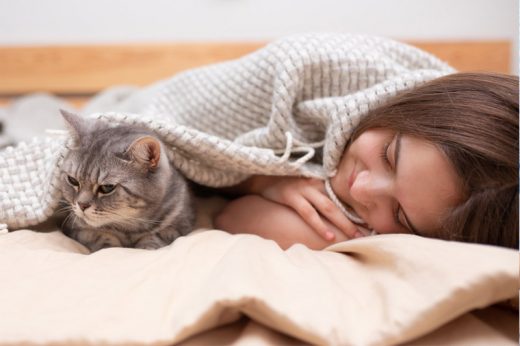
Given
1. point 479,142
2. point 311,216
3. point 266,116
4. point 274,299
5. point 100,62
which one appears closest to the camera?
point 274,299

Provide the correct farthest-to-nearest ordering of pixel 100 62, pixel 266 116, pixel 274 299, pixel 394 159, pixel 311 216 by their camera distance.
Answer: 1. pixel 100 62
2. pixel 266 116
3. pixel 311 216
4. pixel 394 159
5. pixel 274 299

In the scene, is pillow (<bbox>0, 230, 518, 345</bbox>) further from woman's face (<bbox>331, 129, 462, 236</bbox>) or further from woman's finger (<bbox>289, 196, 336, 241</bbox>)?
woman's finger (<bbox>289, 196, 336, 241</bbox>)

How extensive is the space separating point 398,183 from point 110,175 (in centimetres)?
59

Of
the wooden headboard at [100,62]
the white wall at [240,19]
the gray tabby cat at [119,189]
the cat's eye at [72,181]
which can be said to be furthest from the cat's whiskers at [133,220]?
the white wall at [240,19]

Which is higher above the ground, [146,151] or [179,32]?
[179,32]

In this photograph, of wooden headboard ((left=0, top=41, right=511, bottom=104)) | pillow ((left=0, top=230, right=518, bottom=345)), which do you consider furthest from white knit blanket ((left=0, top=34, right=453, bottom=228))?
wooden headboard ((left=0, top=41, right=511, bottom=104))

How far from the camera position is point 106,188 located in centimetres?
98

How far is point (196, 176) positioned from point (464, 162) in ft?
2.05

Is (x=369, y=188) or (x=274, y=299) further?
(x=369, y=188)

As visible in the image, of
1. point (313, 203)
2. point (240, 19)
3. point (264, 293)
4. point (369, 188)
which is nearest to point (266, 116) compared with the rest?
point (313, 203)

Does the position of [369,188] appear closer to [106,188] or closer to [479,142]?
[479,142]

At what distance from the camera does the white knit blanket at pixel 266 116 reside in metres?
1.06

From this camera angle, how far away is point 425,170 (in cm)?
87

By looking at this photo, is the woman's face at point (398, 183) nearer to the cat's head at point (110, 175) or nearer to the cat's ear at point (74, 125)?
the cat's head at point (110, 175)
